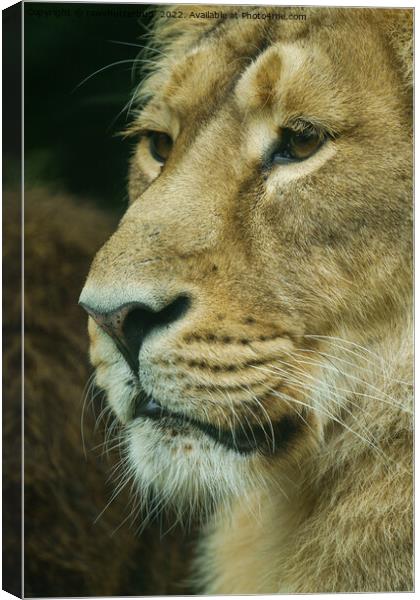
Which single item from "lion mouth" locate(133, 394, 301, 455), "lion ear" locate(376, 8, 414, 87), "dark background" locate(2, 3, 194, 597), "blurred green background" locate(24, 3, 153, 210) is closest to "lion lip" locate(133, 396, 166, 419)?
"lion mouth" locate(133, 394, 301, 455)

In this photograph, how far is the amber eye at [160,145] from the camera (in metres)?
3.00

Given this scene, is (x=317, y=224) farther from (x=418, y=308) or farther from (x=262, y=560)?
(x=262, y=560)

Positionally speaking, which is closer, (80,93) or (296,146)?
(296,146)

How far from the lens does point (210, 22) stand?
301cm

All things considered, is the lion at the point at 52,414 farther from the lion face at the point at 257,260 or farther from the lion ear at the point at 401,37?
the lion ear at the point at 401,37

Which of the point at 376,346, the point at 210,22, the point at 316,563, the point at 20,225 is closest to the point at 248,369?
the point at 376,346

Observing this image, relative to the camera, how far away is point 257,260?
267cm

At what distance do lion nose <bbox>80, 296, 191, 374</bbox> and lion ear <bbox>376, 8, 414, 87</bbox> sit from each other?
2.97 ft

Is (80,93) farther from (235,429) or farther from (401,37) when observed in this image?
(235,429)

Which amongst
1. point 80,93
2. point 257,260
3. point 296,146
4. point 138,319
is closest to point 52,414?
point 138,319

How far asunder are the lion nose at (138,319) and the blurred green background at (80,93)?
58 centimetres

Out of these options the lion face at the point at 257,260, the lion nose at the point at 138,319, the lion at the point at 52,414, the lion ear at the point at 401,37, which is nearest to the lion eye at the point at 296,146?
the lion face at the point at 257,260

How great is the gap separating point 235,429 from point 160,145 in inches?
35.0

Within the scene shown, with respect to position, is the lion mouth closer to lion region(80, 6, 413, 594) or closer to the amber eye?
lion region(80, 6, 413, 594)
